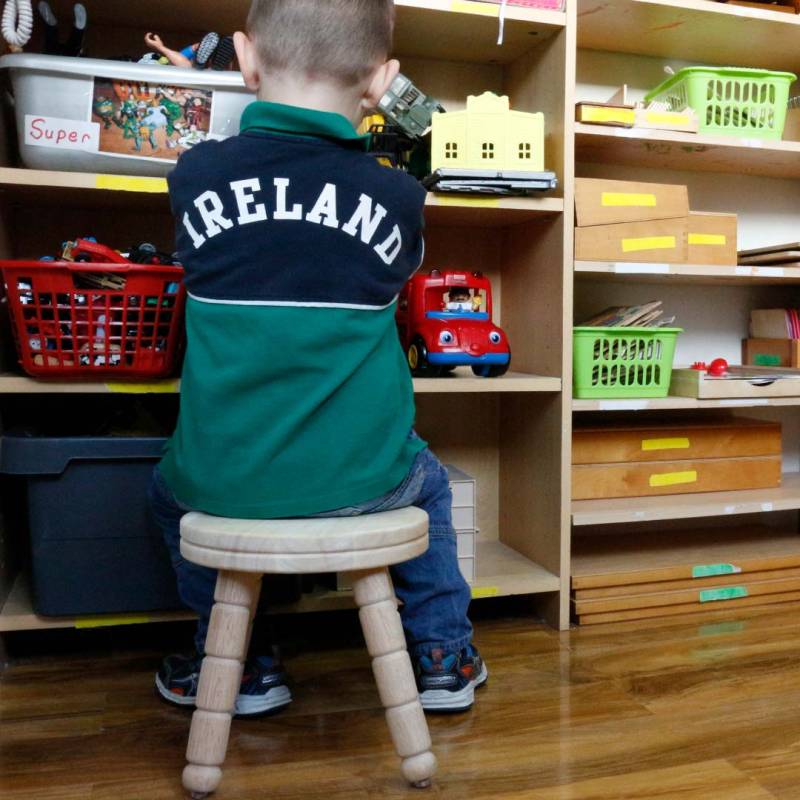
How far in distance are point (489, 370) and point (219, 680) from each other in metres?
0.91

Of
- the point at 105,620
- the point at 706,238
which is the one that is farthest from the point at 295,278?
the point at 706,238

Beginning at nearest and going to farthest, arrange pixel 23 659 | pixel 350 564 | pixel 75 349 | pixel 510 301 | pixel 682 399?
1. pixel 350 564
2. pixel 75 349
3. pixel 23 659
4. pixel 682 399
5. pixel 510 301

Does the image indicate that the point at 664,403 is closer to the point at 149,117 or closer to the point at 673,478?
the point at 673,478

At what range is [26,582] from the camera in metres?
1.66

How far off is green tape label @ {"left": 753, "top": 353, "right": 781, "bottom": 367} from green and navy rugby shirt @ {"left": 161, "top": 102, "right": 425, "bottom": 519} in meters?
1.46

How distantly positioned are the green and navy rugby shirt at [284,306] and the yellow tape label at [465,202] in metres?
0.50

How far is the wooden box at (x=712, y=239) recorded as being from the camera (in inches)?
73.4

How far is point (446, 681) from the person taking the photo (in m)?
1.35

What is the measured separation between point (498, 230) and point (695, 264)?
1.57 feet

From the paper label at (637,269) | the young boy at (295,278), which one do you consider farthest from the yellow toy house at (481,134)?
the young boy at (295,278)

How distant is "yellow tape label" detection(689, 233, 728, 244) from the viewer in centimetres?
187

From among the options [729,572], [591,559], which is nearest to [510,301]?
[591,559]

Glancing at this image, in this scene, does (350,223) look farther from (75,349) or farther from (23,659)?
(23,659)

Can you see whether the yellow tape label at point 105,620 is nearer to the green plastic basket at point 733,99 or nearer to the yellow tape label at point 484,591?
the yellow tape label at point 484,591
